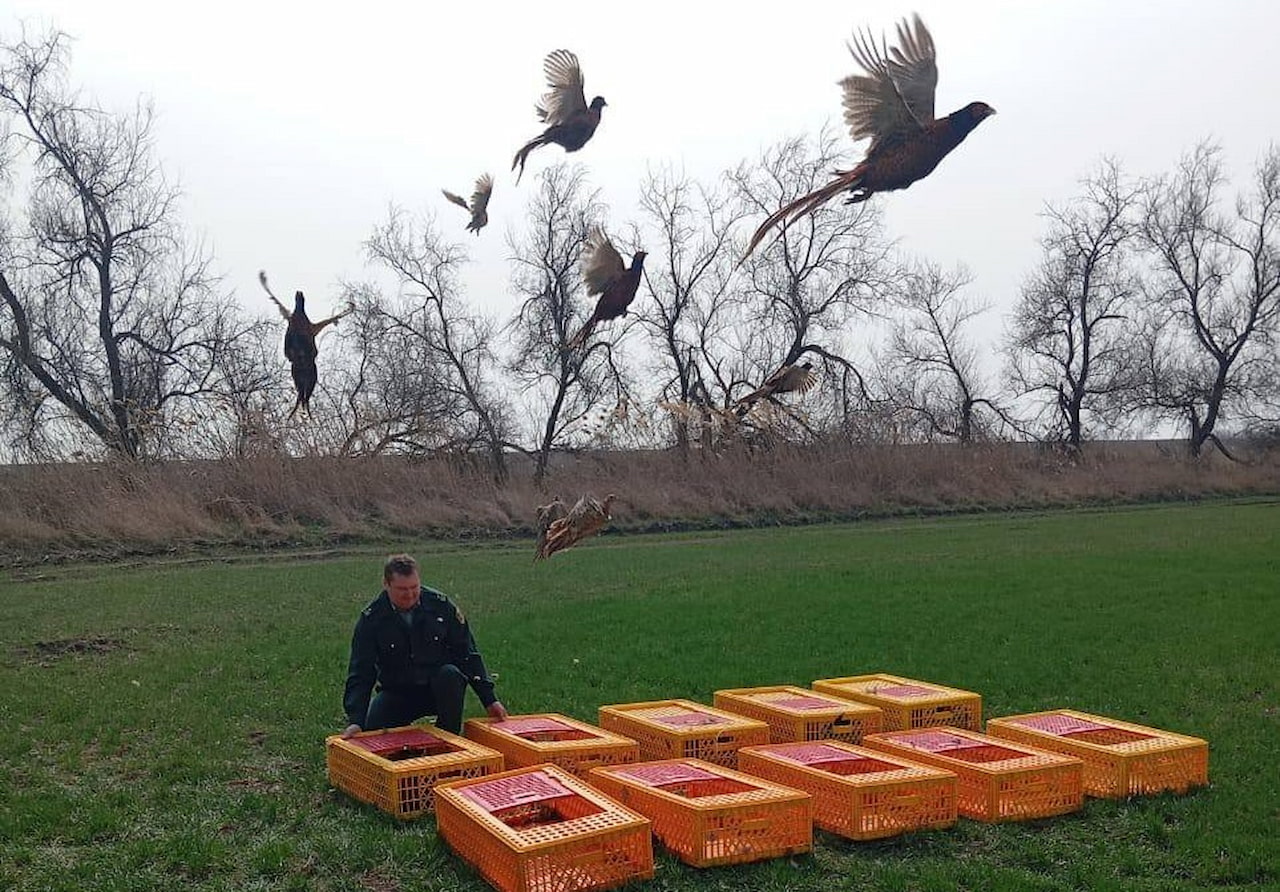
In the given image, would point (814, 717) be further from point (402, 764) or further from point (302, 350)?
point (302, 350)

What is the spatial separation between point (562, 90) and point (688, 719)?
3.76m

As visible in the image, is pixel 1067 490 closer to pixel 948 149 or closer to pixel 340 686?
pixel 340 686

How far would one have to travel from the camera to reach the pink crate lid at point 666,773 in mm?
5227

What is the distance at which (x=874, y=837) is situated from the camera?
5031mm

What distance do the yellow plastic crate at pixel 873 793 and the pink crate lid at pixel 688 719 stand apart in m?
0.80

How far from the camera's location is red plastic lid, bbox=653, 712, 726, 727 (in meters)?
6.30

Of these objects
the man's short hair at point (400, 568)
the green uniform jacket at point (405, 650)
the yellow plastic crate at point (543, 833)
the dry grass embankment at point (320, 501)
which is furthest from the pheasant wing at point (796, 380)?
the dry grass embankment at point (320, 501)

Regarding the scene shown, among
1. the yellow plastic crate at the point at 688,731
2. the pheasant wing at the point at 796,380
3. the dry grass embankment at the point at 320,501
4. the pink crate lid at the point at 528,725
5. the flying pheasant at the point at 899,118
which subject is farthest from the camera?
the dry grass embankment at the point at 320,501

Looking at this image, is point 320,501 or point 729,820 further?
point 320,501

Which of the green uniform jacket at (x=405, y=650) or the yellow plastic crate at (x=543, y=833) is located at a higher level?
the green uniform jacket at (x=405, y=650)

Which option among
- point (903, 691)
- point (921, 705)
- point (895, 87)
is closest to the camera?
point (895, 87)

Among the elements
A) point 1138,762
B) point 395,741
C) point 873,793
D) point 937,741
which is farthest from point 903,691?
point 395,741

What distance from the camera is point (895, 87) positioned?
135 inches

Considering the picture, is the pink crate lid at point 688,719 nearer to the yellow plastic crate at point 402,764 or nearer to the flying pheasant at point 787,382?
the yellow plastic crate at point 402,764
